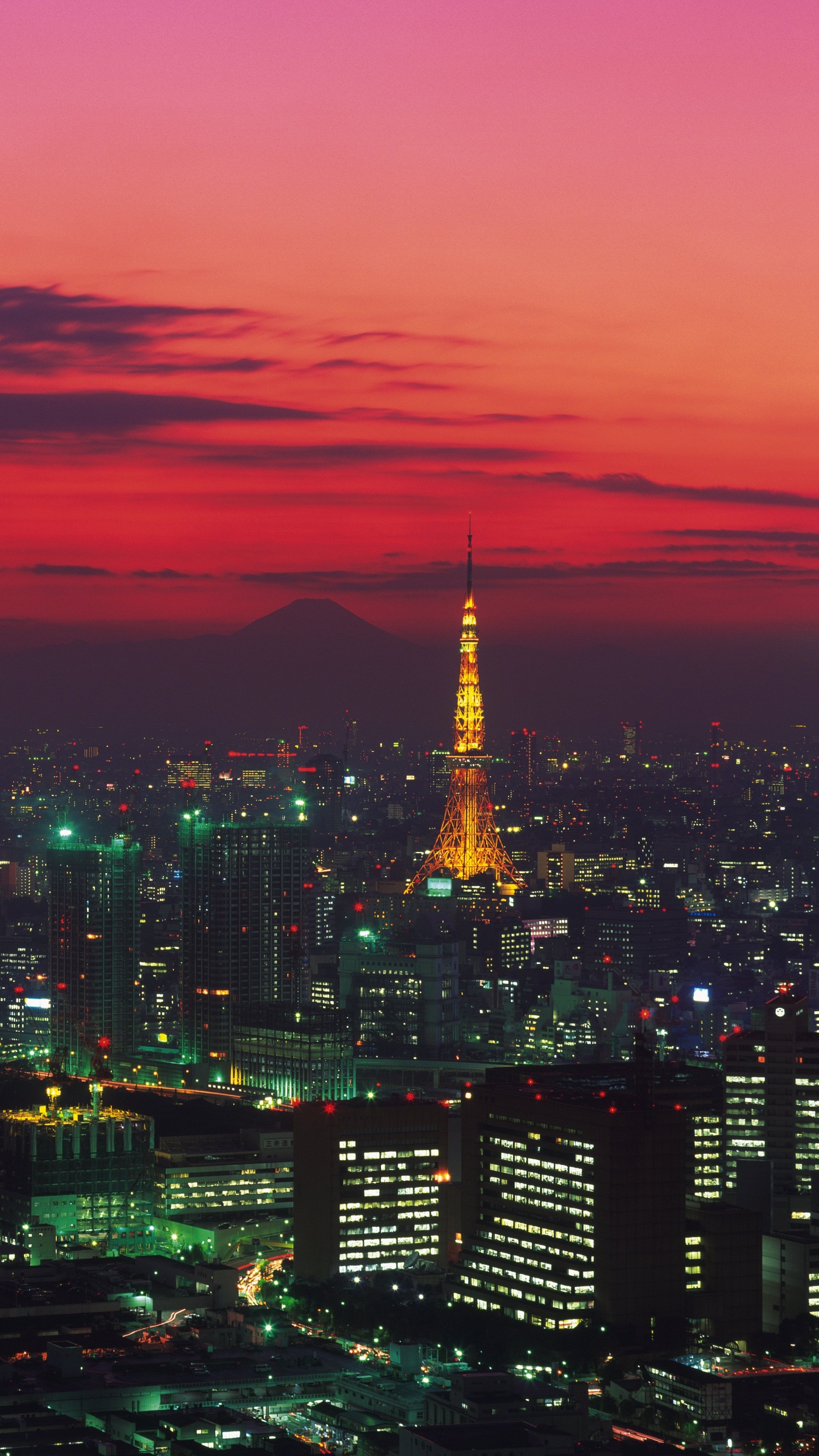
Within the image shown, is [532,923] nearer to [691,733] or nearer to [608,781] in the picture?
[608,781]

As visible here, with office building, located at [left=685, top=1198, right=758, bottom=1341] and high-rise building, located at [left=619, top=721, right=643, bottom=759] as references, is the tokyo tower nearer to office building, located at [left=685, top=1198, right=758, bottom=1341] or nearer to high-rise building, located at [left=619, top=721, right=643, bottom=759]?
office building, located at [left=685, top=1198, right=758, bottom=1341]

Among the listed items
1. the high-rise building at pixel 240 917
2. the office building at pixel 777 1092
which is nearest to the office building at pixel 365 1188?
the office building at pixel 777 1092

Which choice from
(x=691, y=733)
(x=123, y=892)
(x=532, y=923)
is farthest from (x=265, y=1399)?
(x=691, y=733)

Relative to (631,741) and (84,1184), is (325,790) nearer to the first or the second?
(631,741)

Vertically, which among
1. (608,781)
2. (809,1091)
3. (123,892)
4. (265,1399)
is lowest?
(265,1399)

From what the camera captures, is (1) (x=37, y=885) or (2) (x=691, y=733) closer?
(1) (x=37, y=885)

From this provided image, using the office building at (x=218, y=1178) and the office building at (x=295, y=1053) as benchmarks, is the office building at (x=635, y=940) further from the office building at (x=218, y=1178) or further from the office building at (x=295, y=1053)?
the office building at (x=218, y=1178)
